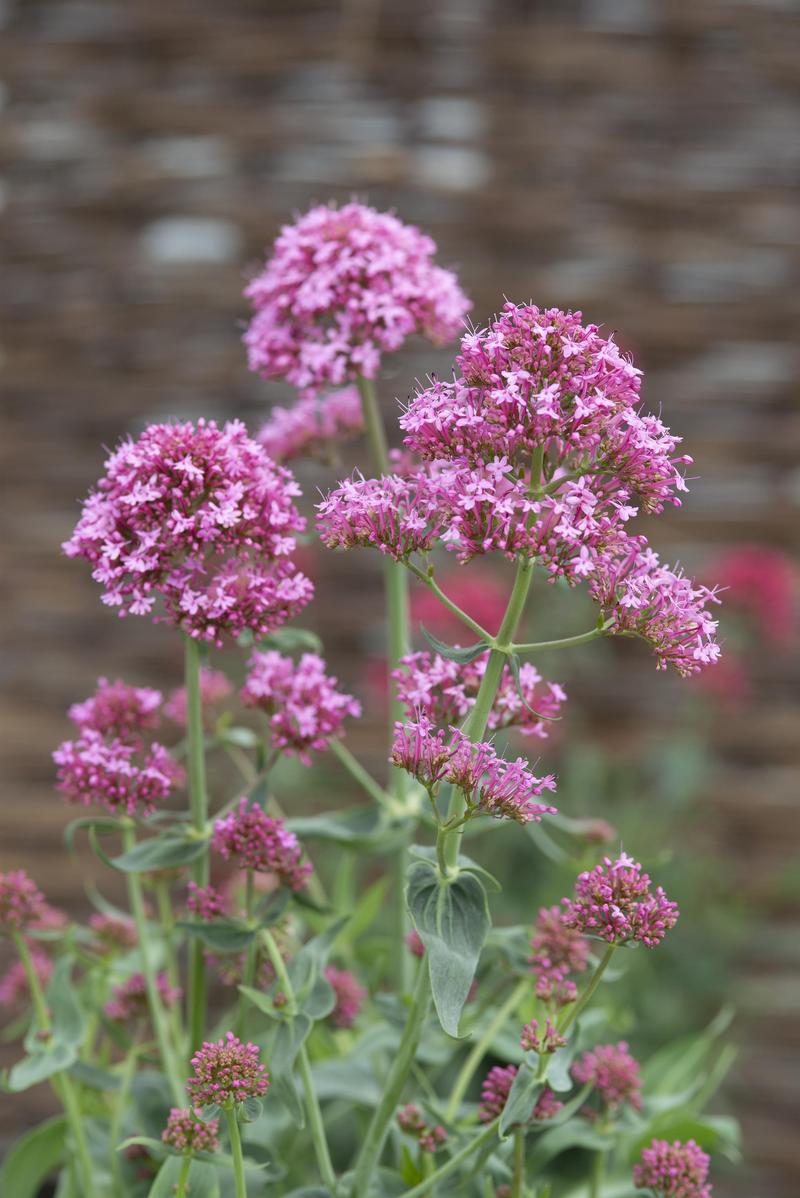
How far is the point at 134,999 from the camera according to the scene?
0.93 meters

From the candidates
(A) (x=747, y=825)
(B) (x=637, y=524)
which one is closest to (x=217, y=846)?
(B) (x=637, y=524)

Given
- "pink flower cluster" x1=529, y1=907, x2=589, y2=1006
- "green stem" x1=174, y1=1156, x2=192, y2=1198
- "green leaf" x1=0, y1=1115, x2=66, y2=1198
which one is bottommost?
"green stem" x1=174, y1=1156, x2=192, y2=1198

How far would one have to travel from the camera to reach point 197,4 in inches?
81.4

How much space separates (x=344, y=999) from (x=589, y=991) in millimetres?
274

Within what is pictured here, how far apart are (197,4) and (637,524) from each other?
1085mm

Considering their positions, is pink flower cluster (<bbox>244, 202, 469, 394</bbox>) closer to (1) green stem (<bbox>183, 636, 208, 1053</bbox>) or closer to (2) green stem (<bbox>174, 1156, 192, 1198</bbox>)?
(1) green stem (<bbox>183, 636, 208, 1053</bbox>)

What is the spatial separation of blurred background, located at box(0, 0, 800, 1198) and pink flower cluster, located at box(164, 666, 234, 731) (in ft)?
3.47

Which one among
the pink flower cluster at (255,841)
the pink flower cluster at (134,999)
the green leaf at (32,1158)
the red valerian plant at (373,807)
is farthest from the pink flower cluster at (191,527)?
the green leaf at (32,1158)

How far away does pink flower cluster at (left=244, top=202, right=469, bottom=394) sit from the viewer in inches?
34.6

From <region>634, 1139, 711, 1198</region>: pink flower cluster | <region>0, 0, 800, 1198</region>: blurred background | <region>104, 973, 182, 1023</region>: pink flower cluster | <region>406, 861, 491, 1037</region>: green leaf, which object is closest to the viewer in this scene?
<region>406, 861, 491, 1037</region>: green leaf

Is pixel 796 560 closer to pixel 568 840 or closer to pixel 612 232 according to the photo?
pixel 612 232

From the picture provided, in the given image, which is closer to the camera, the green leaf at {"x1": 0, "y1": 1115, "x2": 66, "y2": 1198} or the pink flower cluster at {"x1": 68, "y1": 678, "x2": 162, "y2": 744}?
the pink flower cluster at {"x1": 68, "y1": 678, "x2": 162, "y2": 744}

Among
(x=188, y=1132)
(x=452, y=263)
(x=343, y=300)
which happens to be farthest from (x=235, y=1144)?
(x=452, y=263)

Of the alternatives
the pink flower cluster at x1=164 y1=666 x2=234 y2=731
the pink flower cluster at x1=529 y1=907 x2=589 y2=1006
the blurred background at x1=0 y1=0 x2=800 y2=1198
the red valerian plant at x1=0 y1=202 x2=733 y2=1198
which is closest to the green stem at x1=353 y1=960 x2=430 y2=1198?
the red valerian plant at x1=0 y1=202 x2=733 y2=1198
